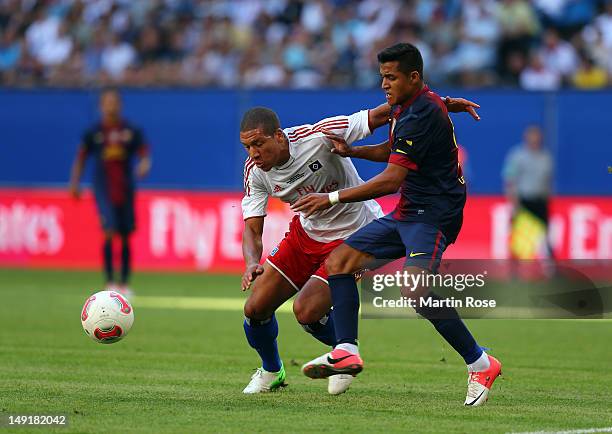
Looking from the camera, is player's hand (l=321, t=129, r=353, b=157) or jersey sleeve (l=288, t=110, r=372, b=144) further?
jersey sleeve (l=288, t=110, r=372, b=144)

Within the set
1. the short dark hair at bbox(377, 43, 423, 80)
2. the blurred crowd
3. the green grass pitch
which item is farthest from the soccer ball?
the blurred crowd

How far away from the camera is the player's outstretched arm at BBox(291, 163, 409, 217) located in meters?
7.85

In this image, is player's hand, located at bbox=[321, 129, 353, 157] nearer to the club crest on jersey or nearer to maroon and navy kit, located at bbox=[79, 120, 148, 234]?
the club crest on jersey

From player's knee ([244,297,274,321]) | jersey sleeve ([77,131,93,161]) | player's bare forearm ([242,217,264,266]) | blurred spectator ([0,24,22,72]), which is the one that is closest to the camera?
player's bare forearm ([242,217,264,266])

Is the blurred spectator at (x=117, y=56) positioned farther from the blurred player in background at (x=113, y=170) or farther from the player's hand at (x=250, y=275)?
the player's hand at (x=250, y=275)

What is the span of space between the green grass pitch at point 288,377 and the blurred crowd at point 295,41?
791 centimetres

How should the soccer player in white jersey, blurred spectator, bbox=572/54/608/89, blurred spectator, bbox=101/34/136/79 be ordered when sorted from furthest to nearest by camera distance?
blurred spectator, bbox=101/34/136/79 < blurred spectator, bbox=572/54/608/89 < the soccer player in white jersey

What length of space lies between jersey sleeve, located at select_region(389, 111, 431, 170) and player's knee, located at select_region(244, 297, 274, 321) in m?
1.44

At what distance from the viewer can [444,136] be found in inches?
316

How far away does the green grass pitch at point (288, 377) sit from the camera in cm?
728

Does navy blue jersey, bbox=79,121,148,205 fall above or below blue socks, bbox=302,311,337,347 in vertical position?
above

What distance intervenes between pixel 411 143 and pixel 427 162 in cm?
22

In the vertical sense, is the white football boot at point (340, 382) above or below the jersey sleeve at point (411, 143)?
below

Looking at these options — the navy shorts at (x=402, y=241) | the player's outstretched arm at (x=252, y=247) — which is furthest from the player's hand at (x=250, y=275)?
the navy shorts at (x=402, y=241)
